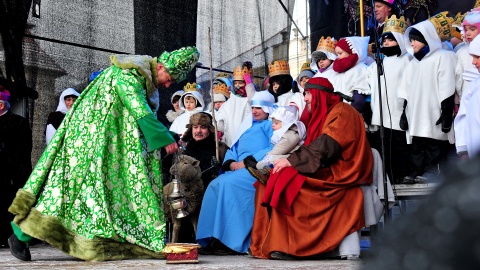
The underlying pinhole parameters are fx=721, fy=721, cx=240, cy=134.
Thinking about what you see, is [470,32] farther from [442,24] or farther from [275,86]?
[275,86]

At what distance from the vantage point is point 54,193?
15.9 feet

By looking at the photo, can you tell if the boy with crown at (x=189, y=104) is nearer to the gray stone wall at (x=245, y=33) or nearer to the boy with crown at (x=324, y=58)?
the gray stone wall at (x=245, y=33)

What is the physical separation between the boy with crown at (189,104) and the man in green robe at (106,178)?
296 centimetres

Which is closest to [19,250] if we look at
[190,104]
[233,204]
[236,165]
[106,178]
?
[106,178]

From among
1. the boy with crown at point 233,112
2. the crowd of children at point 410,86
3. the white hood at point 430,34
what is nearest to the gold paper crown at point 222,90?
the boy with crown at point 233,112

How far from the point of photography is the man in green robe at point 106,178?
4812 mm

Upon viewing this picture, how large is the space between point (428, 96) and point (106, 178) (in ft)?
9.53

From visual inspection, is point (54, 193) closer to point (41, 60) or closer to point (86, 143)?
point (86, 143)

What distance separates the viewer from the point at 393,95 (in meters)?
6.61

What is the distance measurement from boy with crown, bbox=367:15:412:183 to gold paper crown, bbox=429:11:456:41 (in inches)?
11.7

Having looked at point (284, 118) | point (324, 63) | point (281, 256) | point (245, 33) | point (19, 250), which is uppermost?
point (245, 33)

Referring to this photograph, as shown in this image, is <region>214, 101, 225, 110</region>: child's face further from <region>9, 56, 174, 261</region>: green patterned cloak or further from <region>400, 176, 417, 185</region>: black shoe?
<region>9, 56, 174, 261</region>: green patterned cloak

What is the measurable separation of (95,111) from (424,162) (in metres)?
2.81

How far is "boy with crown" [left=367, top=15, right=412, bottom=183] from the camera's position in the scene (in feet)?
21.1
